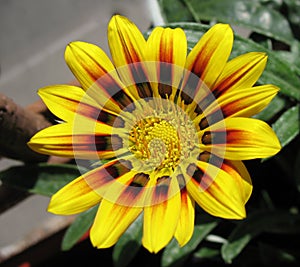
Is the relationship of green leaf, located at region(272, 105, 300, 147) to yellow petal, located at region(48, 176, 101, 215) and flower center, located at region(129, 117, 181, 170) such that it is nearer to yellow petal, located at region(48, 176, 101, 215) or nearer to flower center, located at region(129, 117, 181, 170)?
flower center, located at region(129, 117, 181, 170)

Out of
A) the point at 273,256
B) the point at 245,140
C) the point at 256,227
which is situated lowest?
the point at 273,256

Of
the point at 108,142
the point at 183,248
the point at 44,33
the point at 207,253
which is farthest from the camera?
the point at 44,33

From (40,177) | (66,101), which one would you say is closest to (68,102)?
(66,101)

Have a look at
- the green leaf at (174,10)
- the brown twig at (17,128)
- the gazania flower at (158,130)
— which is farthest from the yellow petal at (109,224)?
the green leaf at (174,10)

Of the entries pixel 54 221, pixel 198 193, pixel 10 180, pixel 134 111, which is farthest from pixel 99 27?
pixel 198 193

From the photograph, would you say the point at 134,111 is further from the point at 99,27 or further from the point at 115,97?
the point at 99,27

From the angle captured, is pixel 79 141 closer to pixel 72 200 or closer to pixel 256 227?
pixel 72 200
